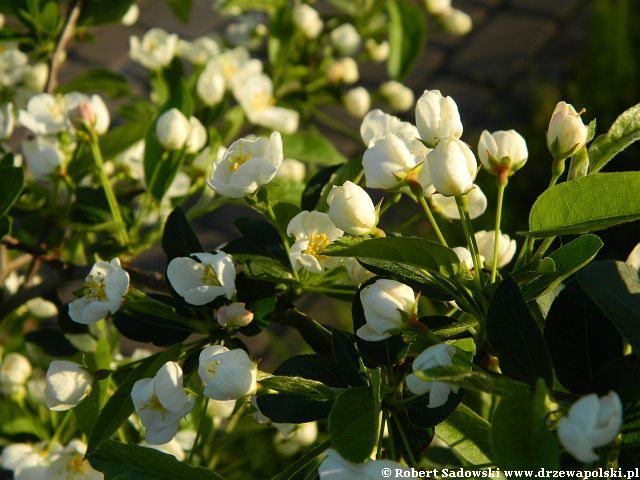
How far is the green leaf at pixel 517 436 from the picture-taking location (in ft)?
1.77

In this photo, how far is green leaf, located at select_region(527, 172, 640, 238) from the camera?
2.08 feet

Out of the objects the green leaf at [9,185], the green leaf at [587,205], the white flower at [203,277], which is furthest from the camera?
the green leaf at [9,185]

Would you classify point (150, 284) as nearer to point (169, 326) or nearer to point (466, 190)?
point (169, 326)

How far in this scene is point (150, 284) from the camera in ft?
3.08

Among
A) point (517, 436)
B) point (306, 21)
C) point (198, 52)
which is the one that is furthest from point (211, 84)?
point (517, 436)

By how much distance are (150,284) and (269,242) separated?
0.61 ft

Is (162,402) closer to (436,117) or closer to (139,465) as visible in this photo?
(139,465)

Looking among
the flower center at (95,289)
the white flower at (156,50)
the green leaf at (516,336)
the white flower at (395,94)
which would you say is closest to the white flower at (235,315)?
the flower center at (95,289)

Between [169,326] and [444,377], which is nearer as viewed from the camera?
[444,377]

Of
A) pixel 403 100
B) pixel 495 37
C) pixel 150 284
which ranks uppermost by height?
pixel 150 284

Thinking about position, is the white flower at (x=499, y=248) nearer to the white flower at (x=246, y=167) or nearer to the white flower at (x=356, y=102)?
the white flower at (x=246, y=167)

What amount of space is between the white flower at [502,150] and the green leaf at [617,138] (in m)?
0.06

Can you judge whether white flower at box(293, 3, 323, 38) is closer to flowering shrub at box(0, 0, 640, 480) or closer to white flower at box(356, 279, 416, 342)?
flowering shrub at box(0, 0, 640, 480)

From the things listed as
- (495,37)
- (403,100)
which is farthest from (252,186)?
(495,37)
